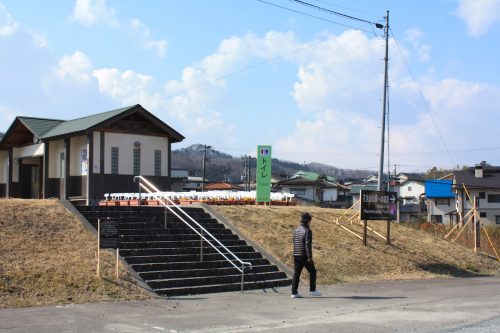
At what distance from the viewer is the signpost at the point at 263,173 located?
2258 centimetres

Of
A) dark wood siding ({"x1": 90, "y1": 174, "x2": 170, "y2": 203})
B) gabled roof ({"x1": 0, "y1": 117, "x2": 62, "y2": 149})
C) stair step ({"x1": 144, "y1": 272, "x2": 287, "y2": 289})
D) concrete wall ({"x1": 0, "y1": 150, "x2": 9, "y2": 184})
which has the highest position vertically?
gabled roof ({"x1": 0, "y1": 117, "x2": 62, "y2": 149})

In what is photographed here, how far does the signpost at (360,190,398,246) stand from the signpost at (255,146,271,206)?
421 centimetres

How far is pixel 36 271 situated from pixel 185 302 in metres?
3.05

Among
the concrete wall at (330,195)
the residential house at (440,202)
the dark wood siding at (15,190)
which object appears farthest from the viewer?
the concrete wall at (330,195)

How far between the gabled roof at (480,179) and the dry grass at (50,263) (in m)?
51.9

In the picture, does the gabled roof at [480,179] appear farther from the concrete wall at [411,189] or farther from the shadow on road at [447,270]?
the shadow on road at [447,270]

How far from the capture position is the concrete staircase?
1324 cm

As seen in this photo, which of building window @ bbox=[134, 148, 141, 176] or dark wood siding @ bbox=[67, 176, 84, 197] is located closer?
dark wood siding @ bbox=[67, 176, 84, 197]

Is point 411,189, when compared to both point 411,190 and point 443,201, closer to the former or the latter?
point 411,190

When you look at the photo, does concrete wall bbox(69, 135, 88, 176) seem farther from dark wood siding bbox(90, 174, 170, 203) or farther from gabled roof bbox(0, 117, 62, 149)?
gabled roof bbox(0, 117, 62, 149)

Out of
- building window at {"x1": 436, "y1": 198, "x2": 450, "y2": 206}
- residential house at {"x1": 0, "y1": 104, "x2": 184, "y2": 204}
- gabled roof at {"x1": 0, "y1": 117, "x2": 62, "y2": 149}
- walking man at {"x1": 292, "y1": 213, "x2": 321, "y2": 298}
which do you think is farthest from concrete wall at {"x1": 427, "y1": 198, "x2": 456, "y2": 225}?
walking man at {"x1": 292, "y1": 213, "x2": 321, "y2": 298}

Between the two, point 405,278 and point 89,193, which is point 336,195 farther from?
point 405,278

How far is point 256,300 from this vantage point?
1219cm

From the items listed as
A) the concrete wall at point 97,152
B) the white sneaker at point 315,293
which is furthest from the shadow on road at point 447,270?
the concrete wall at point 97,152
